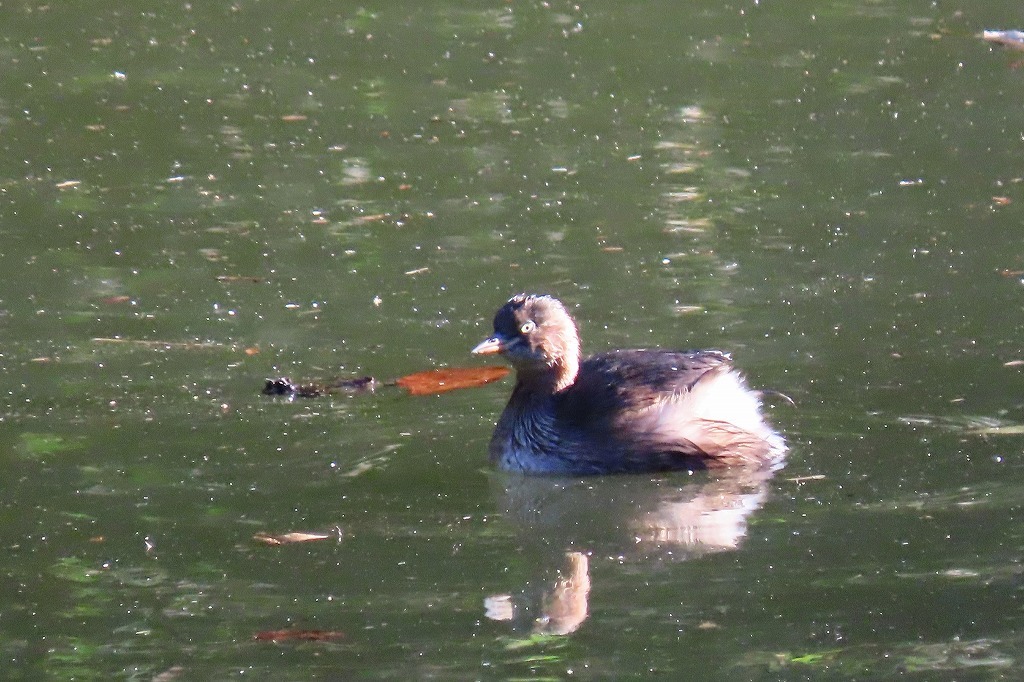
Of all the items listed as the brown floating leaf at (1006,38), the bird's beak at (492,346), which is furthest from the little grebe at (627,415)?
the brown floating leaf at (1006,38)

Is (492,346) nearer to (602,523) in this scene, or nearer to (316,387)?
(316,387)

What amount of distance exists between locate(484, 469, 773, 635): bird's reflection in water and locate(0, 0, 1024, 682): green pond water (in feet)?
0.08

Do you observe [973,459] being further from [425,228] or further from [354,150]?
[354,150]

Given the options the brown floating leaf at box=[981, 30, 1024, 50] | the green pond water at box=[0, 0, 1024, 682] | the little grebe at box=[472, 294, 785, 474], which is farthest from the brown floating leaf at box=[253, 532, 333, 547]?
the brown floating leaf at box=[981, 30, 1024, 50]

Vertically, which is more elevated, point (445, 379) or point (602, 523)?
point (445, 379)

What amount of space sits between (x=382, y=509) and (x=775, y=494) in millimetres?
1435

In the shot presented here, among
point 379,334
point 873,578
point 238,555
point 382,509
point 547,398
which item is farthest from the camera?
Answer: point 379,334

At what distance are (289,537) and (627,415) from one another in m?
1.67

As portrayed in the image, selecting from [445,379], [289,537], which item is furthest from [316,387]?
[289,537]

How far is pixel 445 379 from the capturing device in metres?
7.73

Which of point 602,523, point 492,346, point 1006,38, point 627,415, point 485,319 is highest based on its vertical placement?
point 1006,38

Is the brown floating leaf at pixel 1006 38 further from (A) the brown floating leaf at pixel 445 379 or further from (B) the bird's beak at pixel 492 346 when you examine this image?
(B) the bird's beak at pixel 492 346

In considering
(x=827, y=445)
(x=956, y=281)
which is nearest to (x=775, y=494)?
(x=827, y=445)

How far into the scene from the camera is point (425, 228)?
9.83 metres
